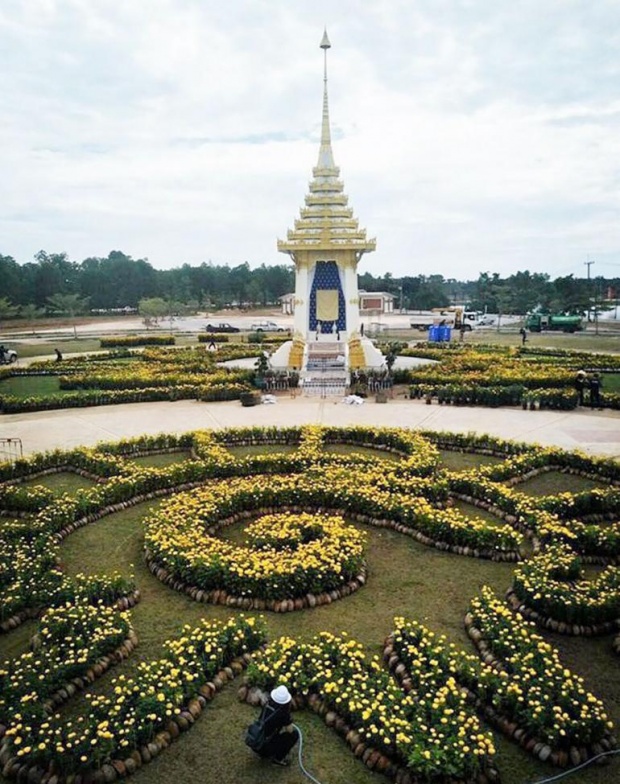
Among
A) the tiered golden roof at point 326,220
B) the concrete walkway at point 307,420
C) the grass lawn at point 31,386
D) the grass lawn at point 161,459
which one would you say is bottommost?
the grass lawn at point 161,459

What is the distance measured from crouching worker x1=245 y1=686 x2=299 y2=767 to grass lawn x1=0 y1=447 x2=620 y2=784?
0.16m

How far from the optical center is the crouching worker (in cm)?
607

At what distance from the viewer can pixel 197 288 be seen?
113875mm

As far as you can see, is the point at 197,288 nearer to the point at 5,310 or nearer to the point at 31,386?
the point at 5,310

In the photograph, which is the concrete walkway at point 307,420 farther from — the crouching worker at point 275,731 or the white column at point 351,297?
the crouching worker at point 275,731

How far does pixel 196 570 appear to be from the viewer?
9.73 metres

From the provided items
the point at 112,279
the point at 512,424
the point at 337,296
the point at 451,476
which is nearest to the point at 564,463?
the point at 451,476

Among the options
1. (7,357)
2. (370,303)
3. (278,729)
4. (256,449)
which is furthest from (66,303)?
(278,729)

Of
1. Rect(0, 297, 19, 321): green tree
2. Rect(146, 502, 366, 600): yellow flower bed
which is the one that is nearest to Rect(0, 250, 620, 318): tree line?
Rect(0, 297, 19, 321): green tree

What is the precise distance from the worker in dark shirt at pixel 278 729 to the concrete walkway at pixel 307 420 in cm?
1352

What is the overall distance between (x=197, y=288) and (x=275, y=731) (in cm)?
11195

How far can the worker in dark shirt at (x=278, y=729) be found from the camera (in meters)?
6.05

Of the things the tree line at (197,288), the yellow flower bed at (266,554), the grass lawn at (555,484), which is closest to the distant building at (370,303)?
the tree line at (197,288)

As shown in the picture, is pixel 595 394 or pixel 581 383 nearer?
pixel 595 394
